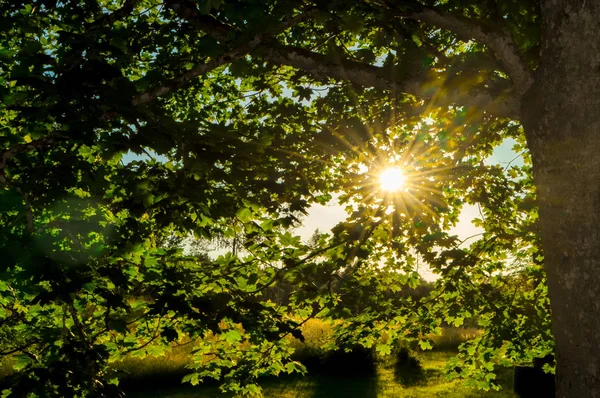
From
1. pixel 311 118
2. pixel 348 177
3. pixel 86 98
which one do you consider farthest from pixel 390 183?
pixel 86 98

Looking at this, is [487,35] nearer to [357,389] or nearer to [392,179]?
[392,179]

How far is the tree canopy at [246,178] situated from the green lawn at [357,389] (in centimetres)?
591

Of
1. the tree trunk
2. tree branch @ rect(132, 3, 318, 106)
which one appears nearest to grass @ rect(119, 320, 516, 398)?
the tree trunk

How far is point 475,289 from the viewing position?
23.9 feet

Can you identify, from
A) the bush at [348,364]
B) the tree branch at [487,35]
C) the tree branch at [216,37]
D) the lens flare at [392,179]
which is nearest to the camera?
the tree branch at [216,37]

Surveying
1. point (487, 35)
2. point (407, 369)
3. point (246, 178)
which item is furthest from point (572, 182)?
point (407, 369)

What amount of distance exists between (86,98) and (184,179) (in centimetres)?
133

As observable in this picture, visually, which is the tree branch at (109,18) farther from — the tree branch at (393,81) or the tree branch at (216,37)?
the tree branch at (393,81)

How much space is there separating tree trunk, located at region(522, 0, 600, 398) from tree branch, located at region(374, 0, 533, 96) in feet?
0.90

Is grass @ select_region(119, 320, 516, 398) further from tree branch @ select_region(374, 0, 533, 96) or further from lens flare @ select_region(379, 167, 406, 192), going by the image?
tree branch @ select_region(374, 0, 533, 96)

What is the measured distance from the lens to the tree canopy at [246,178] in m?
3.60

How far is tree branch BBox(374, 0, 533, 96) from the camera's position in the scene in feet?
12.2

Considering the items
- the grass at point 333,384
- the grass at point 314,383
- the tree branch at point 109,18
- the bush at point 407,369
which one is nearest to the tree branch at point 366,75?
the tree branch at point 109,18

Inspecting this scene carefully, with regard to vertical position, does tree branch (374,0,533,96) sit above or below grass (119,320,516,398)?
above
